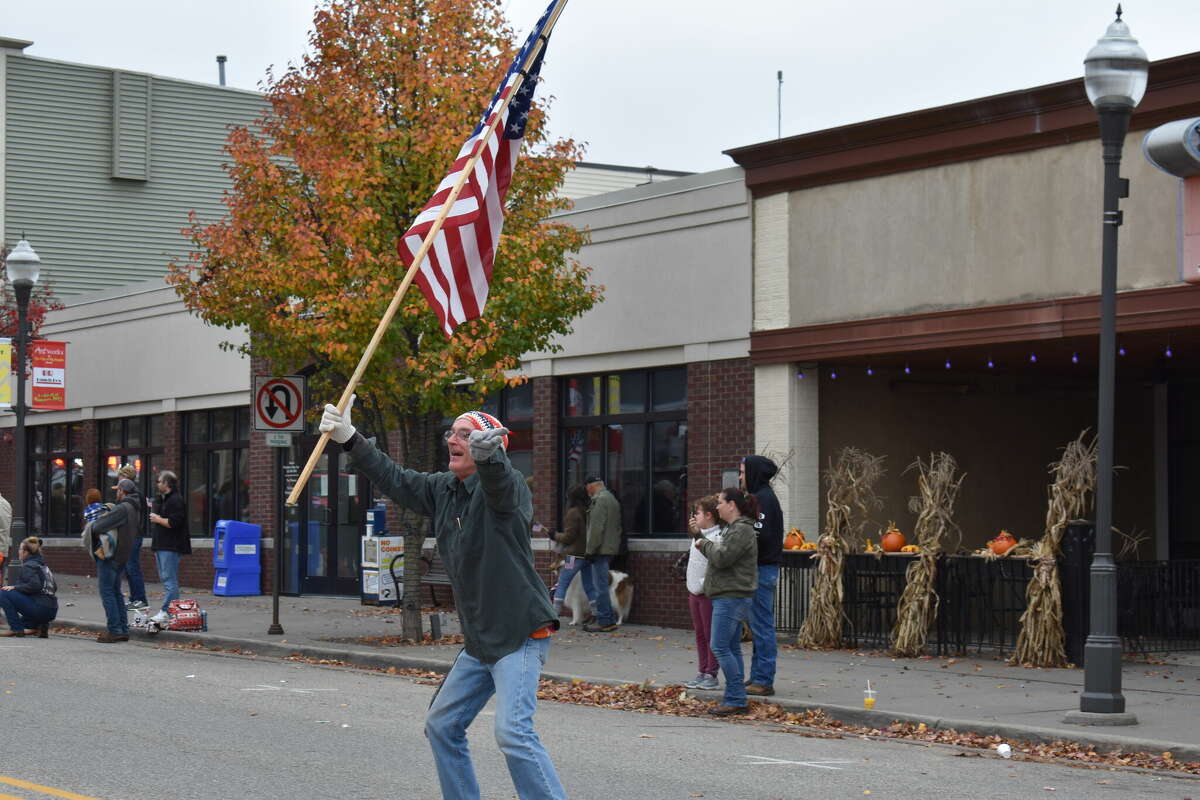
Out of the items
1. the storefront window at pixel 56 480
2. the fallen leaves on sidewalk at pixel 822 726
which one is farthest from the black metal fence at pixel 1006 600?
the storefront window at pixel 56 480

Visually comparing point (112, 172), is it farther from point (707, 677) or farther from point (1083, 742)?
point (1083, 742)

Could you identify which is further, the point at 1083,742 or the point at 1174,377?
the point at 1174,377

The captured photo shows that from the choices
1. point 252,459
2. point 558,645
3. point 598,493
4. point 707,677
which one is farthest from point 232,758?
point 252,459

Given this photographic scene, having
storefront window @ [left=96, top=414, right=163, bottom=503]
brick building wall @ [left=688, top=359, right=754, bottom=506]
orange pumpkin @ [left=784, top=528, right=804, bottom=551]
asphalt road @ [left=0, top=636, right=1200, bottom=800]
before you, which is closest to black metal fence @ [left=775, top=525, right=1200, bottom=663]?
orange pumpkin @ [left=784, top=528, right=804, bottom=551]

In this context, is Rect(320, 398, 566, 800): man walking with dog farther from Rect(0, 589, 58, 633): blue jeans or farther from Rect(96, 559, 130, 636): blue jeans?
Rect(0, 589, 58, 633): blue jeans

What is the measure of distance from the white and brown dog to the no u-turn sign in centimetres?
384

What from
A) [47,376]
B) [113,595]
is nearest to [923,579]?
[113,595]

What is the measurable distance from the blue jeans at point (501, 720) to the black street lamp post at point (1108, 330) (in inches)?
245

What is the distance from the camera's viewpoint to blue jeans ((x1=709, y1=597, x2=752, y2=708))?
1252cm

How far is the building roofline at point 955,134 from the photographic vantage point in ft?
51.6

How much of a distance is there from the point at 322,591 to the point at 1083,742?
16792 mm

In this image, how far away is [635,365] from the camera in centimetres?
2084

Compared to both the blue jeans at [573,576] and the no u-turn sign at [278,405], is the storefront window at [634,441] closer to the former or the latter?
the blue jeans at [573,576]

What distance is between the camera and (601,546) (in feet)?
64.2
